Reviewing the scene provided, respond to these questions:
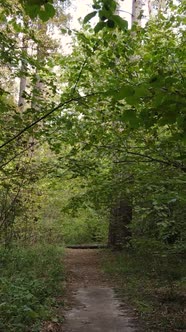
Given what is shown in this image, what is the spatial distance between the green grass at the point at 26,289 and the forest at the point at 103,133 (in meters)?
0.03

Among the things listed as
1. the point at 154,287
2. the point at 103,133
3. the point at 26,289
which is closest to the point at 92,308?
the point at 26,289

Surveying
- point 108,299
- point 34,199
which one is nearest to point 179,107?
point 108,299

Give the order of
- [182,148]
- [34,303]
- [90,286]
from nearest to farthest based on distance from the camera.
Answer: [182,148]
[34,303]
[90,286]

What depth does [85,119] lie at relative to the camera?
6574 millimetres

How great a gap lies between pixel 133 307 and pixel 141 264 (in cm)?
522

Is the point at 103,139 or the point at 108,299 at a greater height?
the point at 103,139

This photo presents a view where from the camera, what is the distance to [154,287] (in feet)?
30.2

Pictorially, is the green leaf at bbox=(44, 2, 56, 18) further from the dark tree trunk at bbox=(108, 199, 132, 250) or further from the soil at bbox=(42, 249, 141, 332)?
the dark tree trunk at bbox=(108, 199, 132, 250)

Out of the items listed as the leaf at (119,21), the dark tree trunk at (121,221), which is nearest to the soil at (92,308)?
the dark tree trunk at (121,221)

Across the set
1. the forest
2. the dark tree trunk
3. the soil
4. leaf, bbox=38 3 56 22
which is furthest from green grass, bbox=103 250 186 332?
leaf, bbox=38 3 56 22

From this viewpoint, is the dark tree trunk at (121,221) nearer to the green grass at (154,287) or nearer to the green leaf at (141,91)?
the green grass at (154,287)

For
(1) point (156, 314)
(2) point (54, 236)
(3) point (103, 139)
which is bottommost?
(1) point (156, 314)

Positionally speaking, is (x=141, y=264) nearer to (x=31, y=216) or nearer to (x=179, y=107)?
(x=31, y=216)

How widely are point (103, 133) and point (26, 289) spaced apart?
10.5ft
